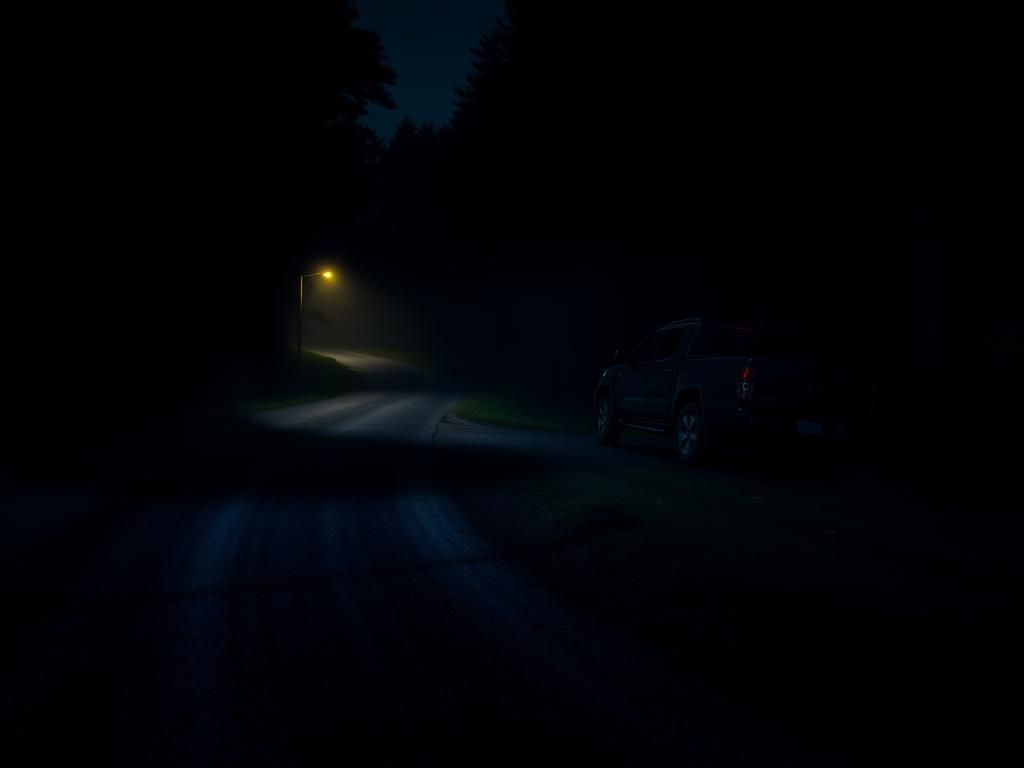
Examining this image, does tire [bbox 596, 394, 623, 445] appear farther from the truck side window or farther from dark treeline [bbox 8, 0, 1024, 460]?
dark treeline [bbox 8, 0, 1024, 460]

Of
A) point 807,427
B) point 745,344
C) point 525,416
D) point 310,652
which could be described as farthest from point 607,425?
point 310,652

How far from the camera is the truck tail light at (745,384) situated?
400 inches

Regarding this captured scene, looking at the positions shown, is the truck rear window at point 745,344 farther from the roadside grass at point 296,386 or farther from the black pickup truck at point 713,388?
the roadside grass at point 296,386

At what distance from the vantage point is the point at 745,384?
10.2 metres

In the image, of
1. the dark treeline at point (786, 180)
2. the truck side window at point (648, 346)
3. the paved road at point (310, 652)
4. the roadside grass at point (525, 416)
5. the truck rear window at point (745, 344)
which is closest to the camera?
the paved road at point (310, 652)

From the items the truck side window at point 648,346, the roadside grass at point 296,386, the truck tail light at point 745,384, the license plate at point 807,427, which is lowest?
the roadside grass at point 296,386

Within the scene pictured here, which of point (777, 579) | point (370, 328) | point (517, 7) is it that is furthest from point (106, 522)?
point (370, 328)

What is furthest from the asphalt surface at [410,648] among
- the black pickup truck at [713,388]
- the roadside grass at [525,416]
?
the roadside grass at [525,416]

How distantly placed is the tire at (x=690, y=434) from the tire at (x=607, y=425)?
2.40 m

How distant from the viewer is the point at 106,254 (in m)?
26.1

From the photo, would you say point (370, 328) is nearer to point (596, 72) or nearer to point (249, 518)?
point (596, 72)

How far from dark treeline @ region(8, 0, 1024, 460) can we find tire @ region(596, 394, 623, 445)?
14.6ft

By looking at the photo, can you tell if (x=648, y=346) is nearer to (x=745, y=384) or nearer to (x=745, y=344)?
(x=745, y=344)

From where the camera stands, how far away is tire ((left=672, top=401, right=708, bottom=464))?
11039mm
